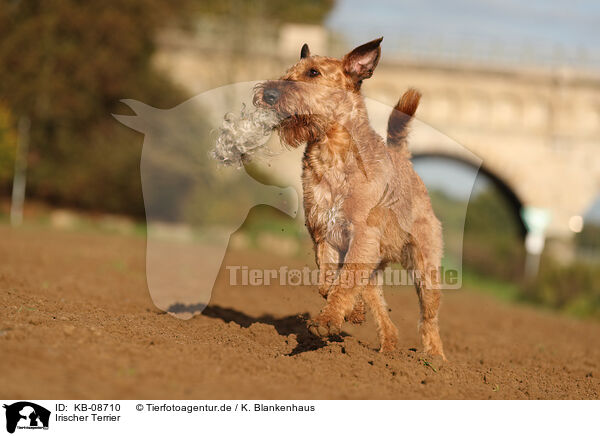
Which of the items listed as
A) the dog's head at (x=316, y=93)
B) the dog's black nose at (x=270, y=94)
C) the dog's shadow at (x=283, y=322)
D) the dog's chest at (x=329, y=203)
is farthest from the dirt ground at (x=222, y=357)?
the dog's black nose at (x=270, y=94)

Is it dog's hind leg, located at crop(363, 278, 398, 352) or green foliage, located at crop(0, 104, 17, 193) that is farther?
green foliage, located at crop(0, 104, 17, 193)

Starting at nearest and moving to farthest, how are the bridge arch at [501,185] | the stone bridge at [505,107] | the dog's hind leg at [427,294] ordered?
the dog's hind leg at [427,294] → the bridge arch at [501,185] → the stone bridge at [505,107]

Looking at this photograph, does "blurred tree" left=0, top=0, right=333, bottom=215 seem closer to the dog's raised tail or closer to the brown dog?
the dog's raised tail

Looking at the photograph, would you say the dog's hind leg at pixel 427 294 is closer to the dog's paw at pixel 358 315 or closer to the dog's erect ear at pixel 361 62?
the dog's paw at pixel 358 315

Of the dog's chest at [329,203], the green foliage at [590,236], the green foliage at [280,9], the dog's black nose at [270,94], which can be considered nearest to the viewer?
the dog's black nose at [270,94]

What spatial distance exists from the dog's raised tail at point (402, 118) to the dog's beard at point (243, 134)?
1.09 meters

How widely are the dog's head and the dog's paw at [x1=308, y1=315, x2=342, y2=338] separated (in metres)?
1.42

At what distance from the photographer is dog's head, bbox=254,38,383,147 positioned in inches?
194

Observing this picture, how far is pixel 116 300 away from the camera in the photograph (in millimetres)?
7238

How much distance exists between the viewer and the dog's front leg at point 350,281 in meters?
4.49

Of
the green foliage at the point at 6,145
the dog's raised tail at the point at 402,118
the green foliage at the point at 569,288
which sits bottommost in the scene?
the green foliage at the point at 569,288
